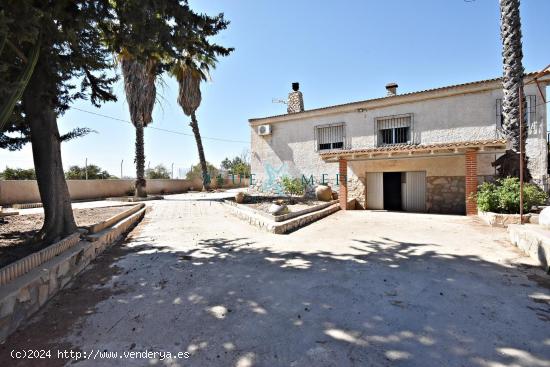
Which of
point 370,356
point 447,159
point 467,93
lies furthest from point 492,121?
point 370,356

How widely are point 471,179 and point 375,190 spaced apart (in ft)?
12.6

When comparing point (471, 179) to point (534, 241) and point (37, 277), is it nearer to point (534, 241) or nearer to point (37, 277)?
point (534, 241)

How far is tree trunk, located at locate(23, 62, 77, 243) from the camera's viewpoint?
4952 millimetres

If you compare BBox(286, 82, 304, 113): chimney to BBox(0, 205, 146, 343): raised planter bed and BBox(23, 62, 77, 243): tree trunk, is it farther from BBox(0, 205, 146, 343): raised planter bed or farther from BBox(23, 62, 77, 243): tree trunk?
BBox(0, 205, 146, 343): raised planter bed

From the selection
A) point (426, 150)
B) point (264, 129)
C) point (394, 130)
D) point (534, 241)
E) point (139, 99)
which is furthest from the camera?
point (139, 99)

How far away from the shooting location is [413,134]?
12320 millimetres

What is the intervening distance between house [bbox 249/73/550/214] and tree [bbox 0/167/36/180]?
16658 millimetres

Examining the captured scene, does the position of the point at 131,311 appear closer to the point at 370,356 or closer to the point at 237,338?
the point at 237,338

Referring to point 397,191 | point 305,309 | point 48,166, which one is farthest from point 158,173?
point 305,309

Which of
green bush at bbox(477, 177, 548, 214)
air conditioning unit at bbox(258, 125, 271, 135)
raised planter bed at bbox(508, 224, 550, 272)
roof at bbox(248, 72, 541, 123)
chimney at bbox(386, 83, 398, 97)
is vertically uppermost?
chimney at bbox(386, 83, 398, 97)

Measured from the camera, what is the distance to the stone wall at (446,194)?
10.9m

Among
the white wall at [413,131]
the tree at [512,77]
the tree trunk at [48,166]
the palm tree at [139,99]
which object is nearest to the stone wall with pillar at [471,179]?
the tree at [512,77]

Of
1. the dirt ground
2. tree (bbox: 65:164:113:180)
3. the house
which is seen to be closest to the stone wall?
the house

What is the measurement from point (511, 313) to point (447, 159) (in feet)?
31.8
